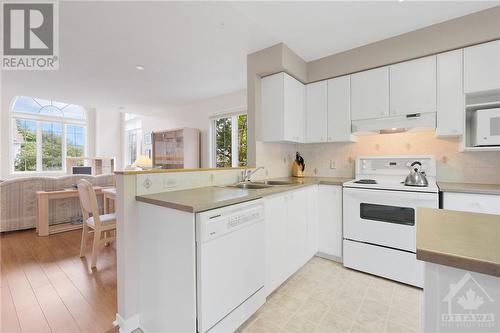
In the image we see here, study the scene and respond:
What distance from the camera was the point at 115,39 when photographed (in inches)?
96.7

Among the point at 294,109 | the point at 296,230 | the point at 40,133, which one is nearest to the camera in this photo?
the point at 296,230

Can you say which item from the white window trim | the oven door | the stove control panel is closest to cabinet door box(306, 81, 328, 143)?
the stove control panel

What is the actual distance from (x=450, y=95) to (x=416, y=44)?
0.62m

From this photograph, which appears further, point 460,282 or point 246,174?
point 246,174

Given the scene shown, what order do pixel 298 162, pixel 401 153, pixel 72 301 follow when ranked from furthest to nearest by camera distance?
pixel 298 162 → pixel 401 153 → pixel 72 301

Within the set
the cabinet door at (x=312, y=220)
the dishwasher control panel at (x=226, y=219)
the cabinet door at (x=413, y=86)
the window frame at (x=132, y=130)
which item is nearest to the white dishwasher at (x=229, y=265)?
the dishwasher control panel at (x=226, y=219)

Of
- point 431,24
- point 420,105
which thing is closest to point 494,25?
point 431,24

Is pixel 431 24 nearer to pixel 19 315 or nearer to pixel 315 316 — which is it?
pixel 315 316

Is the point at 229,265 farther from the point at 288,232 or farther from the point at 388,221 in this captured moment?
the point at 388,221

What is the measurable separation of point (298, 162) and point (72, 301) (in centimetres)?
281

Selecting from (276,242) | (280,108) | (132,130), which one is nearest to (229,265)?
(276,242)

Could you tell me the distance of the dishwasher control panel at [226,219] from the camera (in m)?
1.27

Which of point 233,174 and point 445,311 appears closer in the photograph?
point 445,311

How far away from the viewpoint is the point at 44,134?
21.0 ft
